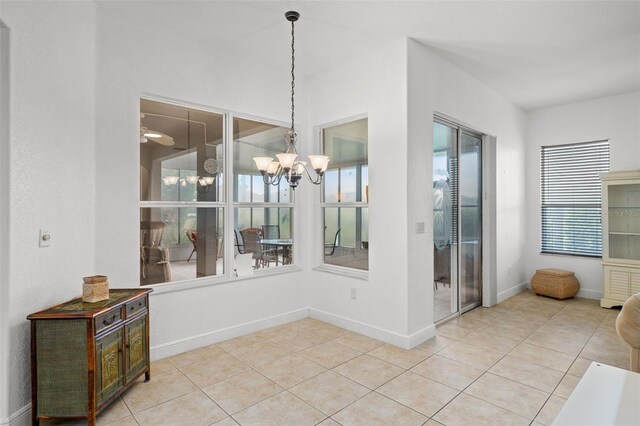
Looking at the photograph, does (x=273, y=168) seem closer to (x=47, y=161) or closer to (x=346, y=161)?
(x=346, y=161)

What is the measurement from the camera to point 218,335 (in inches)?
144

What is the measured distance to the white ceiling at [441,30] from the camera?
117 inches

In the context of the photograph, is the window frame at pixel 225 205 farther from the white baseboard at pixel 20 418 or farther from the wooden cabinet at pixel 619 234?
the wooden cabinet at pixel 619 234

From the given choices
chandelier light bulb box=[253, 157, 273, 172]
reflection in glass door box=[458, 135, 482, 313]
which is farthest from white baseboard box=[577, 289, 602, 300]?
chandelier light bulb box=[253, 157, 273, 172]

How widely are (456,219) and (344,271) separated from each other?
1663 millimetres

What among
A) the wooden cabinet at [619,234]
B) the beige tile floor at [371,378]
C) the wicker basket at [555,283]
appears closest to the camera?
the beige tile floor at [371,378]

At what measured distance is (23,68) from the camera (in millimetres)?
2258

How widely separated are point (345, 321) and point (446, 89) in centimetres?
298

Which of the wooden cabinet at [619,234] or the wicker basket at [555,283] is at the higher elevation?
the wooden cabinet at [619,234]

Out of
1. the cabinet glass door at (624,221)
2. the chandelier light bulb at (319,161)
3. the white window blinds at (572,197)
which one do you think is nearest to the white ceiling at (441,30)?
the chandelier light bulb at (319,161)

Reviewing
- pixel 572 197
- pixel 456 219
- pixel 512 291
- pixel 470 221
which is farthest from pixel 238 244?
pixel 572 197

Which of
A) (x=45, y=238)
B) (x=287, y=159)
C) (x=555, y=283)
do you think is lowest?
(x=555, y=283)

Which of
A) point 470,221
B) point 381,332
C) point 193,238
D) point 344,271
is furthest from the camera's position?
point 470,221

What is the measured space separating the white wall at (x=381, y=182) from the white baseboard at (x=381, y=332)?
13mm
